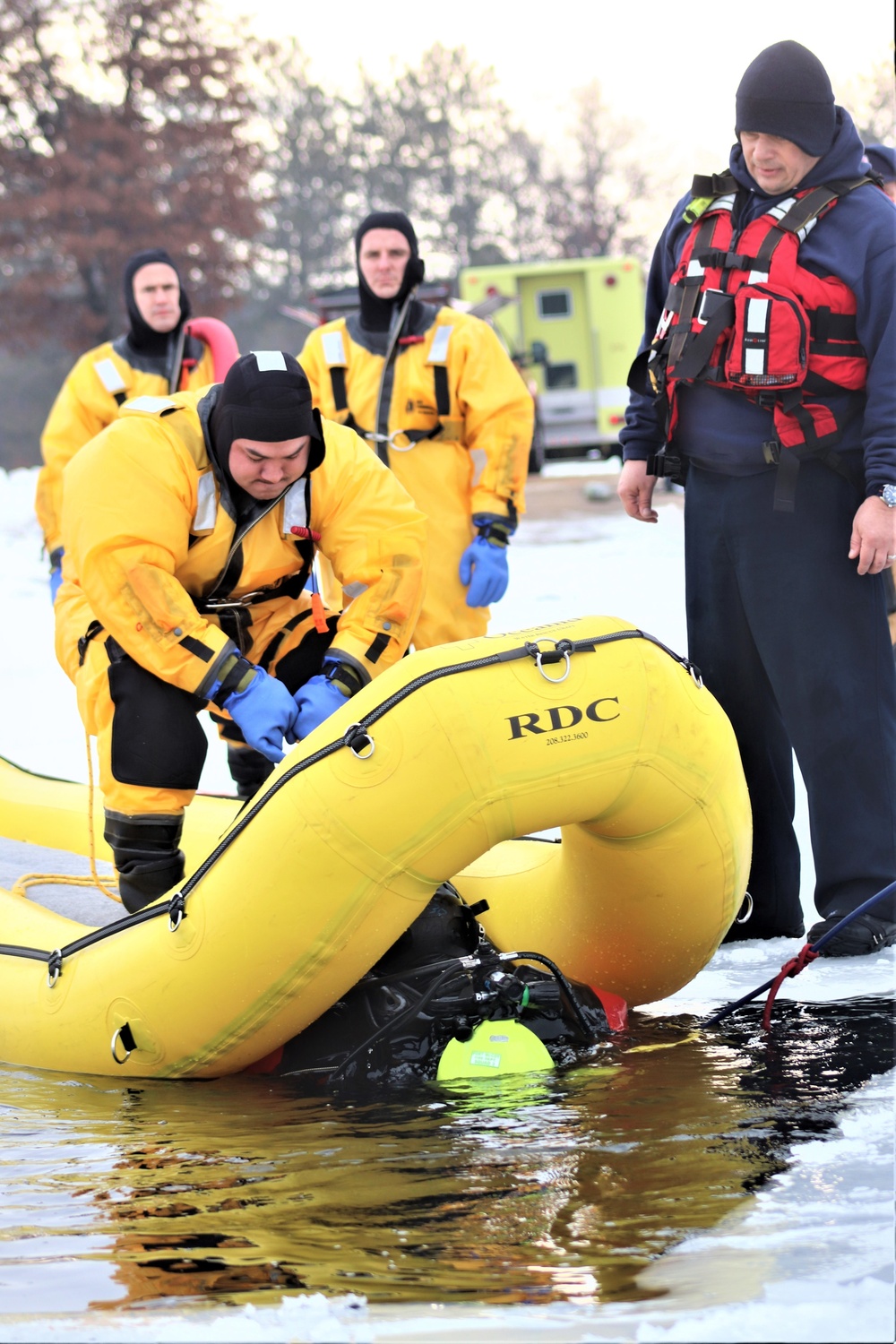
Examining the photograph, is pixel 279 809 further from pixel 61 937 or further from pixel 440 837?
pixel 61 937

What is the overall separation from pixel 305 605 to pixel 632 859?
1221 millimetres

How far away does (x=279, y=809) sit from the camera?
2.88 meters

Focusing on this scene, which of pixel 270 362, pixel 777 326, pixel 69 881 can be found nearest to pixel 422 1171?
pixel 270 362

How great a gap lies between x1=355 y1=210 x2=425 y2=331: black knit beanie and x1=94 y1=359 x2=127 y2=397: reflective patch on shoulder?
94 cm

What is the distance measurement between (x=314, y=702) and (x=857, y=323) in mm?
1502

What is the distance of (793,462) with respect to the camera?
356 centimetres

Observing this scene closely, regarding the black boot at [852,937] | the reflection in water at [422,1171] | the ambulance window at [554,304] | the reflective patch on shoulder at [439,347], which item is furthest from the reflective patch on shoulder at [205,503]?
the ambulance window at [554,304]

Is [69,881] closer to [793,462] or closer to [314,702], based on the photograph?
[314,702]

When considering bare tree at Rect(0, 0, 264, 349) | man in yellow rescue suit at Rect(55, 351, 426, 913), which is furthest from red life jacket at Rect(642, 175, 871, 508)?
bare tree at Rect(0, 0, 264, 349)

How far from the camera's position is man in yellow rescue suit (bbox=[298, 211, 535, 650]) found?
4898 millimetres

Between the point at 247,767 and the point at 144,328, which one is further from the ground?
the point at 144,328

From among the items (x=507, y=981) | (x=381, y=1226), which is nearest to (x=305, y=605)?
(x=507, y=981)

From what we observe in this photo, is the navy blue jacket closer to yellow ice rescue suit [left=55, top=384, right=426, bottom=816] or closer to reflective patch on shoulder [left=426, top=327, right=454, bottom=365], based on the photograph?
yellow ice rescue suit [left=55, top=384, right=426, bottom=816]

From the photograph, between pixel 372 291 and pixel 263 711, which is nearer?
pixel 263 711
